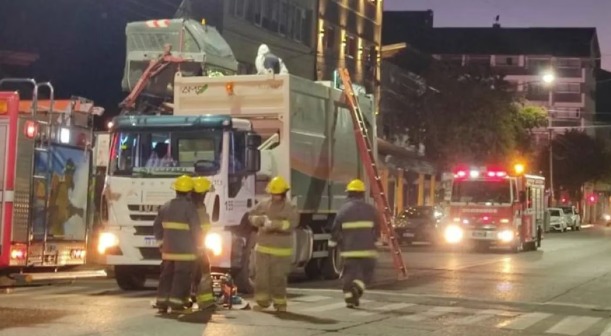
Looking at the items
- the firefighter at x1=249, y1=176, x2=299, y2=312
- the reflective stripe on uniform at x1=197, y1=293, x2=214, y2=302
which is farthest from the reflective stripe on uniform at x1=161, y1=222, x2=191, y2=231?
the firefighter at x1=249, y1=176, x2=299, y2=312

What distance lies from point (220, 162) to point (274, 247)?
7.32 feet

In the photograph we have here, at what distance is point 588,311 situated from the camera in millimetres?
13969

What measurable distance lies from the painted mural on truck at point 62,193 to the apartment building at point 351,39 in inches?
1044

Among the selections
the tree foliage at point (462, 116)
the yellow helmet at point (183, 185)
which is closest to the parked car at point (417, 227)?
the tree foliage at point (462, 116)

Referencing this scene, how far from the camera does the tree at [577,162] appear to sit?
256ft

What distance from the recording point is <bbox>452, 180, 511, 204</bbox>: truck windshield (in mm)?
29906

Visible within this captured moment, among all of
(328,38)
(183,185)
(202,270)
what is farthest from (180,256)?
(328,38)

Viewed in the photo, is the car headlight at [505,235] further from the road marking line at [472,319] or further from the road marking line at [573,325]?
the road marking line at [472,319]

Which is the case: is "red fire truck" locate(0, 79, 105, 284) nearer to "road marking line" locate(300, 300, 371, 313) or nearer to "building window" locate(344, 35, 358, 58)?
"road marking line" locate(300, 300, 371, 313)

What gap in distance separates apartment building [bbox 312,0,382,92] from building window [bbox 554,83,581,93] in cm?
5598

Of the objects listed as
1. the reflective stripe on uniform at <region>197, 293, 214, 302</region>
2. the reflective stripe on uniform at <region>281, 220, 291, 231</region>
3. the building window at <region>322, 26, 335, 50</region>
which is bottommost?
the reflective stripe on uniform at <region>197, 293, 214, 302</region>

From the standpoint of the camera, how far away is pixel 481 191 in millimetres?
30297

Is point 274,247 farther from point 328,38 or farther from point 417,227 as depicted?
point 328,38

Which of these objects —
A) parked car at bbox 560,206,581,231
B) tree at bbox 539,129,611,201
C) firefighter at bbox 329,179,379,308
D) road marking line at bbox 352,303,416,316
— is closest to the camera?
road marking line at bbox 352,303,416,316
